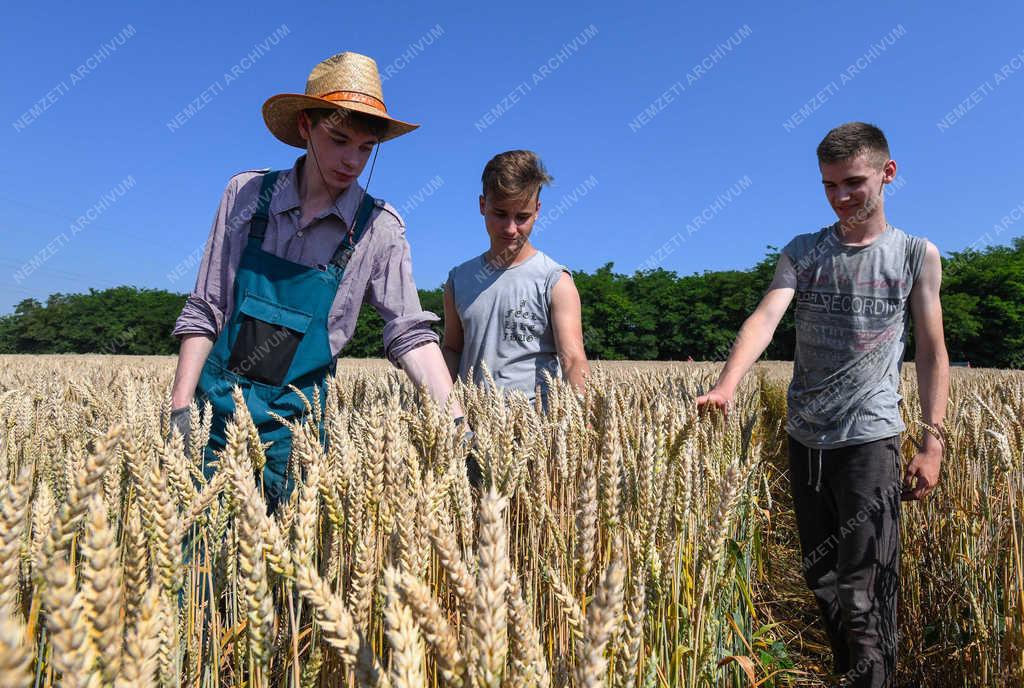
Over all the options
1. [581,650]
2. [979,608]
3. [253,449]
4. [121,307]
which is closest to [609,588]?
[581,650]

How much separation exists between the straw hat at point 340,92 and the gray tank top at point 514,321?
759 mm

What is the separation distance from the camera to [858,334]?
2.09 metres

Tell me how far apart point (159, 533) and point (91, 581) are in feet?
1.08

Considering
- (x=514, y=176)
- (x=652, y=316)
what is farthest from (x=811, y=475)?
(x=652, y=316)

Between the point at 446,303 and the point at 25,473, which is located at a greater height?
the point at 446,303

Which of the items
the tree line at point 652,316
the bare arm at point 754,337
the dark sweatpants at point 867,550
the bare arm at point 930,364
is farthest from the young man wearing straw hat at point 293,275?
the tree line at point 652,316

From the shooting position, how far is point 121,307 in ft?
121

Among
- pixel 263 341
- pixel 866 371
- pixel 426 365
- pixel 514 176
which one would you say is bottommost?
pixel 866 371

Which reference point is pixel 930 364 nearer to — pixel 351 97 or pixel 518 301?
pixel 518 301

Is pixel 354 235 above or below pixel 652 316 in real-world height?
below

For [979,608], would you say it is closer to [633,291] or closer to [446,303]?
[446,303]

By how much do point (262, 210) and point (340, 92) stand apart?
0.46 metres

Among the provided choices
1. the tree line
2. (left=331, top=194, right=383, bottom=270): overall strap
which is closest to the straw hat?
(left=331, top=194, right=383, bottom=270): overall strap

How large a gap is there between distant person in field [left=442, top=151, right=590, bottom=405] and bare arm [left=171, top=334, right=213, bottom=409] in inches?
38.4
